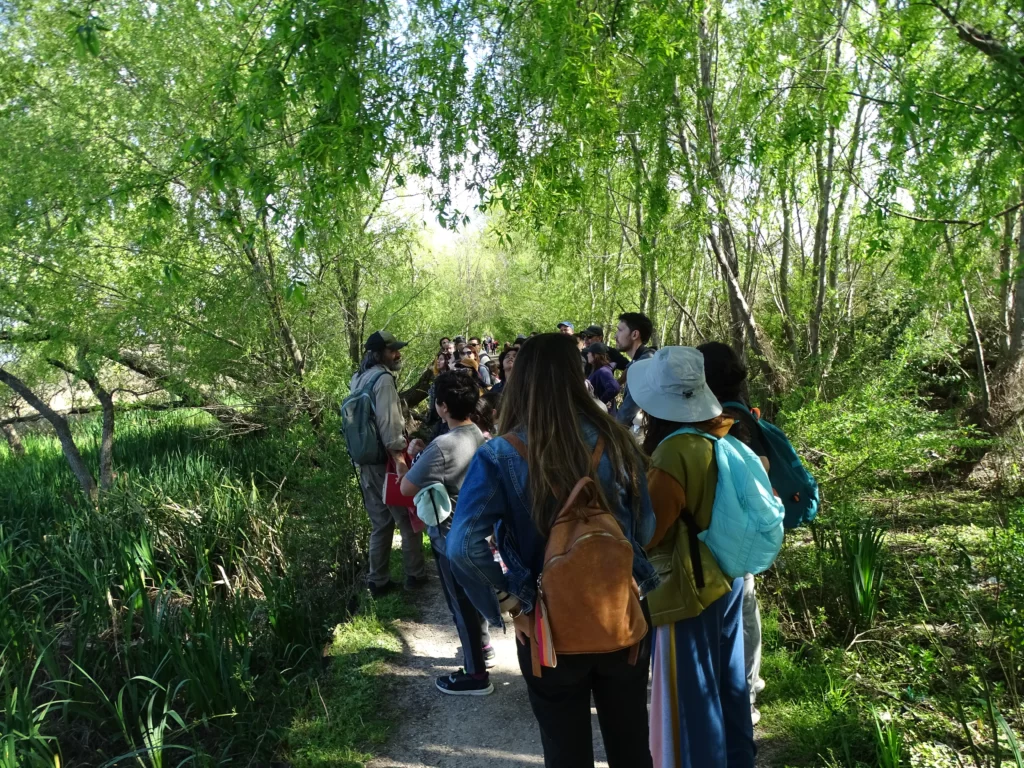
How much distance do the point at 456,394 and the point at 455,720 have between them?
165 centimetres

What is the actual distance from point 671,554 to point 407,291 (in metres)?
8.02

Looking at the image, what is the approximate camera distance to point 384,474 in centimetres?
508

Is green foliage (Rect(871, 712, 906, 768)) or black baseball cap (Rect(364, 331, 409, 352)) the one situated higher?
black baseball cap (Rect(364, 331, 409, 352))

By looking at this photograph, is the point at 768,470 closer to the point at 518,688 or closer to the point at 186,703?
the point at 518,688

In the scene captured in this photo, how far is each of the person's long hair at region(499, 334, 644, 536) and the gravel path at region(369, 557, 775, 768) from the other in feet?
5.50

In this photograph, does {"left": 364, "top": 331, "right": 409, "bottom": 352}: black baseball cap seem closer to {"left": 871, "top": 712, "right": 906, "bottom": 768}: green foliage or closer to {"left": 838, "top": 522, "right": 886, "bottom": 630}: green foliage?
{"left": 838, "top": 522, "right": 886, "bottom": 630}: green foliage

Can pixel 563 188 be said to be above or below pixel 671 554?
above

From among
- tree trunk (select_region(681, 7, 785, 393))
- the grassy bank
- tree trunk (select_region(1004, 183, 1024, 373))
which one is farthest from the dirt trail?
tree trunk (select_region(1004, 183, 1024, 373))

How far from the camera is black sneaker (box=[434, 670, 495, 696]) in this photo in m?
3.68

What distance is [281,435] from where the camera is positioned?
8750 mm

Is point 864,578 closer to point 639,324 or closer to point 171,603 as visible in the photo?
point 639,324

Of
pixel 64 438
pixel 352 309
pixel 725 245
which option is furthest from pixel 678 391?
pixel 64 438

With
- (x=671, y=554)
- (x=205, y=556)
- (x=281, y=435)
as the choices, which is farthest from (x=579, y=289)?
(x=671, y=554)

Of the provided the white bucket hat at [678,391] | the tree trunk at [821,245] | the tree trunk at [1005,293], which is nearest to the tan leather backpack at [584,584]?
the white bucket hat at [678,391]
